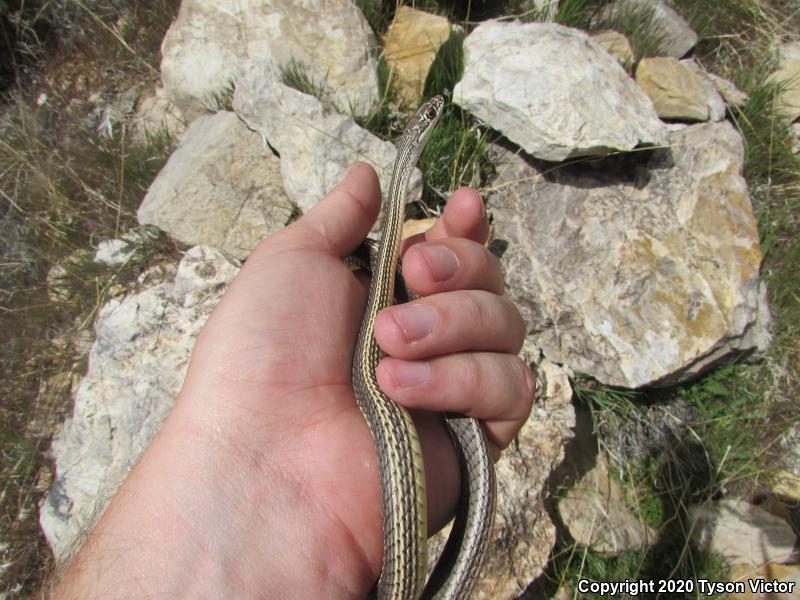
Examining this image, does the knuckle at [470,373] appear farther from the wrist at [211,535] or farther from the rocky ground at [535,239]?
the rocky ground at [535,239]

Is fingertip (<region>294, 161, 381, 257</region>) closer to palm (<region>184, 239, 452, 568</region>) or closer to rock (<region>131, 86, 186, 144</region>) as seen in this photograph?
palm (<region>184, 239, 452, 568</region>)

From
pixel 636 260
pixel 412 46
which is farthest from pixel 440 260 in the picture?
pixel 412 46

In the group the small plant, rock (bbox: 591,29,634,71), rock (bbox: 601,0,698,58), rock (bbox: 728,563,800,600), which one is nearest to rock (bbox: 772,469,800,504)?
rock (bbox: 728,563,800,600)

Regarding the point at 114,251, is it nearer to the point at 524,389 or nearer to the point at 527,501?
the point at 524,389

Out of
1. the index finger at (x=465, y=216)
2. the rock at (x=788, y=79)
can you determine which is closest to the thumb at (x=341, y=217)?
the index finger at (x=465, y=216)

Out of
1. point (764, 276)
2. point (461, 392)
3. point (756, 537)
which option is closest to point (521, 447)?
point (461, 392)
